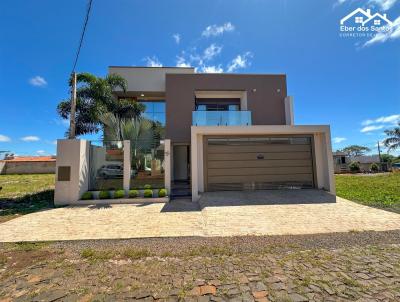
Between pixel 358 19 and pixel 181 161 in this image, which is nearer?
pixel 358 19

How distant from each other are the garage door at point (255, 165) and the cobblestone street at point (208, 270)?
572cm

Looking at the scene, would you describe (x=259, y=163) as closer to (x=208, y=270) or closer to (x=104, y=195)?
(x=104, y=195)

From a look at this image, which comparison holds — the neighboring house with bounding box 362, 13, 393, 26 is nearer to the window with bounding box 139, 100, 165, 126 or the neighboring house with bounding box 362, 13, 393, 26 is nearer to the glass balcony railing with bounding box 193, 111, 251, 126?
the glass balcony railing with bounding box 193, 111, 251, 126

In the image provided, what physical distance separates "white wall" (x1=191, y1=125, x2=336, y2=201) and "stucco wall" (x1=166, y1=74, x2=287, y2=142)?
13.0ft

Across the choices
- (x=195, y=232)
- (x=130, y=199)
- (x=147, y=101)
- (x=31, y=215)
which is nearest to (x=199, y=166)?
(x=130, y=199)

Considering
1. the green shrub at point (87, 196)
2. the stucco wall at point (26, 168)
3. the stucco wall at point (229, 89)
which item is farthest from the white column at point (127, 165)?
the stucco wall at point (26, 168)

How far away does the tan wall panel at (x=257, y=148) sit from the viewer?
10.8 metres

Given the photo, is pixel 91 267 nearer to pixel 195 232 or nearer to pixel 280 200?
pixel 195 232

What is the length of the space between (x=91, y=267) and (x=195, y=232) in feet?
8.55

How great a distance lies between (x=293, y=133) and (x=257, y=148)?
2004 millimetres

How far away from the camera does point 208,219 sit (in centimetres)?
675

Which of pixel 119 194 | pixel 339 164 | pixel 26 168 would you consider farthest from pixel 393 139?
pixel 26 168

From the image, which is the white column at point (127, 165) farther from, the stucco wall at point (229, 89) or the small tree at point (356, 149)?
the small tree at point (356, 149)

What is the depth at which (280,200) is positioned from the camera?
8.88 meters
